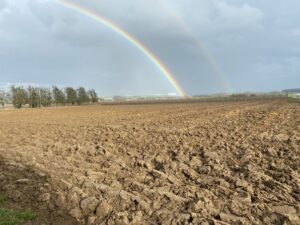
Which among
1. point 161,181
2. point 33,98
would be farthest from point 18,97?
point 161,181

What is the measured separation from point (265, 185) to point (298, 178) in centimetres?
98

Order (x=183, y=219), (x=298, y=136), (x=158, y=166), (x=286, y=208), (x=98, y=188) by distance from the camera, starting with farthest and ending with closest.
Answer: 1. (x=298, y=136)
2. (x=158, y=166)
3. (x=98, y=188)
4. (x=286, y=208)
5. (x=183, y=219)

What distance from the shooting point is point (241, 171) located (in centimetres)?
995

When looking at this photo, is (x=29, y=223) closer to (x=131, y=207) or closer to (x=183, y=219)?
(x=131, y=207)

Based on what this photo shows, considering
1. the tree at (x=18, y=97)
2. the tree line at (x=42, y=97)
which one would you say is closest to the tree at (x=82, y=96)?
the tree line at (x=42, y=97)

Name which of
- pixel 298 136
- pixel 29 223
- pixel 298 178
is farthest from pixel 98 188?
pixel 298 136

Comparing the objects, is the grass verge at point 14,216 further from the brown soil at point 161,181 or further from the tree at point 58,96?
the tree at point 58,96

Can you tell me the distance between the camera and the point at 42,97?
13662 cm

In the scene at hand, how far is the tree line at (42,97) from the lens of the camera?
125500mm

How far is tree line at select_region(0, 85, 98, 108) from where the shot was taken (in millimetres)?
125500

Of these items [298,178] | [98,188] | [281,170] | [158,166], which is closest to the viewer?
[98,188]

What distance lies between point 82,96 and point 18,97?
131 feet

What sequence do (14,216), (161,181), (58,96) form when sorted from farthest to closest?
(58,96) → (161,181) → (14,216)

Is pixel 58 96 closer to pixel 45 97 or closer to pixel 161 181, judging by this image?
pixel 45 97
